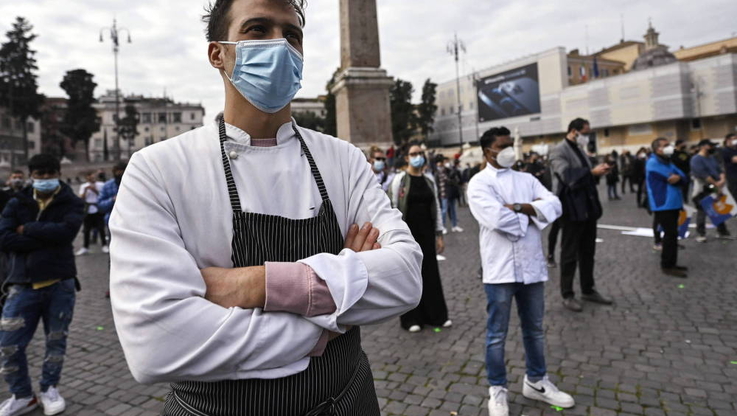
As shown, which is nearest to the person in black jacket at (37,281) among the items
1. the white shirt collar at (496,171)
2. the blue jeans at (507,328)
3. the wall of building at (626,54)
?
the blue jeans at (507,328)

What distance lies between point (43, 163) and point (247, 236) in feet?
12.3

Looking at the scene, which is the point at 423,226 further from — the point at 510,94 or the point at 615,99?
the point at 510,94

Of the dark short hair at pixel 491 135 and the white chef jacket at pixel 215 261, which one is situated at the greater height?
the dark short hair at pixel 491 135

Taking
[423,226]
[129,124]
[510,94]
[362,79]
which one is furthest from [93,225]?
[129,124]

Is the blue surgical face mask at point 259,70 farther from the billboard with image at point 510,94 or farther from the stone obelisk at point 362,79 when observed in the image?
the billboard with image at point 510,94

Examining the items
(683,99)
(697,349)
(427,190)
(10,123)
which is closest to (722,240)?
(697,349)

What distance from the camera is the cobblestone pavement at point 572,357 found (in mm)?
3631

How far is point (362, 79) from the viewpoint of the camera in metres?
12.4

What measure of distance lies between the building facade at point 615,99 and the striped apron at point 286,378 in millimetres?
56119

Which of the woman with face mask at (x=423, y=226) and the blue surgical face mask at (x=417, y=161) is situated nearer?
the woman with face mask at (x=423, y=226)

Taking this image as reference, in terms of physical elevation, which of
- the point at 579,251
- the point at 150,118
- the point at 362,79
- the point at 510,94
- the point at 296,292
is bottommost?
the point at 579,251

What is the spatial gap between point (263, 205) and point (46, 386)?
3.75 m

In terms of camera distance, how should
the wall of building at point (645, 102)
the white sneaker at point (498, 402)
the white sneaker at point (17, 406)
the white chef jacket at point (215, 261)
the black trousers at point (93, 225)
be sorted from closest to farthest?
the white chef jacket at point (215, 261) < the white sneaker at point (498, 402) < the white sneaker at point (17, 406) < the black trousers at point (93, 225) < the wall of building at point (645, 102)

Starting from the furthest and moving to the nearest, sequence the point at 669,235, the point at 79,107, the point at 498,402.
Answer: the point at 79,107 < the point at 669,235 < the point at 498,402
